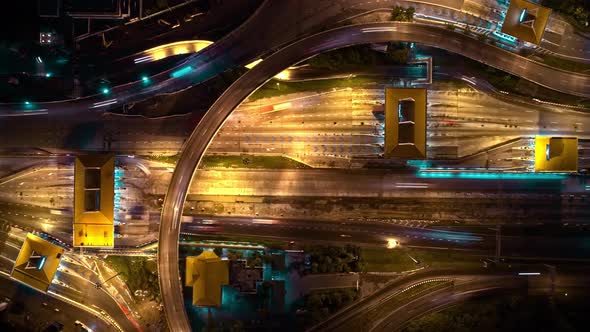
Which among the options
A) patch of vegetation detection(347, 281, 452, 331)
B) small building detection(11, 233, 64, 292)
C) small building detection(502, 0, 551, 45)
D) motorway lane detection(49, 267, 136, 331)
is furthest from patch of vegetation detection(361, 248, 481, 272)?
small building detection(11, 233, 64, 292)

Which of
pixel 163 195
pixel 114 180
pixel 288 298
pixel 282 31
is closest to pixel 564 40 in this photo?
pixel 282 31

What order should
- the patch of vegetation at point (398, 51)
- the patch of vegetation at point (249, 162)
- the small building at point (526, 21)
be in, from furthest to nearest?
the patch of vegetation at point (249, 162)
the patch of vegetation at point (398, 51)
the small building at point (526, 21)

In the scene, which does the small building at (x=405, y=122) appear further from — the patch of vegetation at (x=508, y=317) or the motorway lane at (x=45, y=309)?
the motorway lane at (x=45, y=309)

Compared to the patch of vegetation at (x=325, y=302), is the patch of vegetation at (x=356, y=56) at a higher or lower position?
higher

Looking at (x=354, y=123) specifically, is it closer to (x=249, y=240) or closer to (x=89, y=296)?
(x=249, y=240)

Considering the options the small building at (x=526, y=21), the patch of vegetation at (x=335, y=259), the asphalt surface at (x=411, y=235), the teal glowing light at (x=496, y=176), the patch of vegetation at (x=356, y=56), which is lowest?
the patch of vegetation at (x=335, y=259)

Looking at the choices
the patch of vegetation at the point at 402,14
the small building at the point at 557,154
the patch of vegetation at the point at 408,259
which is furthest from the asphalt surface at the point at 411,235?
the patch of vegetation at the point at 402,14
